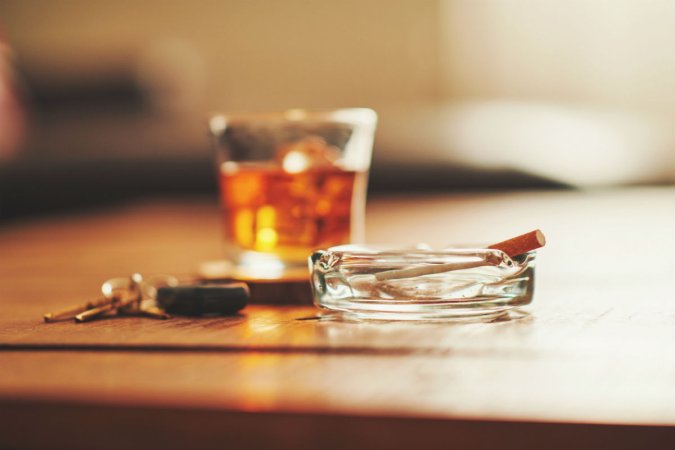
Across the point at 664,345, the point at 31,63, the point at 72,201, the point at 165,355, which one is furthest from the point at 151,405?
A: the point at 31,63

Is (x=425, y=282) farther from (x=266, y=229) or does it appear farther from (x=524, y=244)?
(x=266, y=229)

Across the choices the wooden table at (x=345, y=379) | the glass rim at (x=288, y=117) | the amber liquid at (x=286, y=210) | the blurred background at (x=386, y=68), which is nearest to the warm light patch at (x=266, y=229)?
the amber liquid at (x=286, y=210)

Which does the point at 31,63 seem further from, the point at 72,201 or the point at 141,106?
the point at 72,201

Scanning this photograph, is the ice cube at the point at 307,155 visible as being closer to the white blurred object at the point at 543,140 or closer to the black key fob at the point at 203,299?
the black key fob at the point at 203,299

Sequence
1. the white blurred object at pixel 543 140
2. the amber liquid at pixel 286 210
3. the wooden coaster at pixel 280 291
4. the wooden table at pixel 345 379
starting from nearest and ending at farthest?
1. the wooden table at pixel 345 379
2. the wooden coaster at pixel 280 291
3. the amber liquid at pixel 286 210
4. the white blurred object at pixel 543 140

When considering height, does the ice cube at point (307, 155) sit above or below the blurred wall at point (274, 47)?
below

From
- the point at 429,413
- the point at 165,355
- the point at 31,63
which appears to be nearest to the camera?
the point at 429,413
